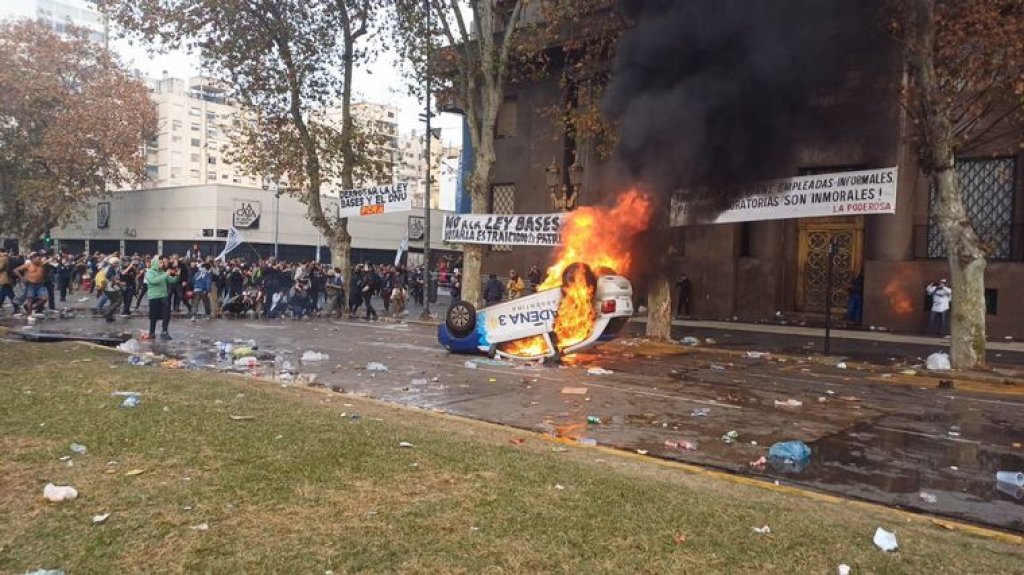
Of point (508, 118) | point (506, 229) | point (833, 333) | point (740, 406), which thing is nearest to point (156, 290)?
point (506, 229)

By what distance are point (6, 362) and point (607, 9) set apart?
14.6 m

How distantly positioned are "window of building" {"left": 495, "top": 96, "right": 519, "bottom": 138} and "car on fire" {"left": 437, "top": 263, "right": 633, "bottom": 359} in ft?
49.4

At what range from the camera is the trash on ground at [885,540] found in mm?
4152

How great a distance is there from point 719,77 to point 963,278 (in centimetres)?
558

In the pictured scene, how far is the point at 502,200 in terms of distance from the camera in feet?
90.1

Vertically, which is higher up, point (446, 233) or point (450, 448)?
point (446, 233)

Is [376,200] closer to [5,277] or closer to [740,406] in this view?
[5,277]

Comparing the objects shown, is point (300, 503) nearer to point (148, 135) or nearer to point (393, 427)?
point (393, 427)

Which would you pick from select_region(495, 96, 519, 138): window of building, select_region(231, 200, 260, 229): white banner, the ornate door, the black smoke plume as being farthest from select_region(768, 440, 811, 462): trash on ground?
select_region(231, 200, 260, 229): white banner

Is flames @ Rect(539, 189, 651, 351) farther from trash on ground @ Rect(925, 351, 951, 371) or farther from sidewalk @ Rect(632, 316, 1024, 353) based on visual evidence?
sidewalk @ Rect(632, 316, 1024, 353)

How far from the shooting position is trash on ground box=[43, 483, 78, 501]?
4320 mm

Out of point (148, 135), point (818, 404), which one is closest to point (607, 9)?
point (818, 404)

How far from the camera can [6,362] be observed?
9.57 metres

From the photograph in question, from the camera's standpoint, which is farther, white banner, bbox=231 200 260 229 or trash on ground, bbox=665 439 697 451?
white banner, bbox=231 200 260 229
